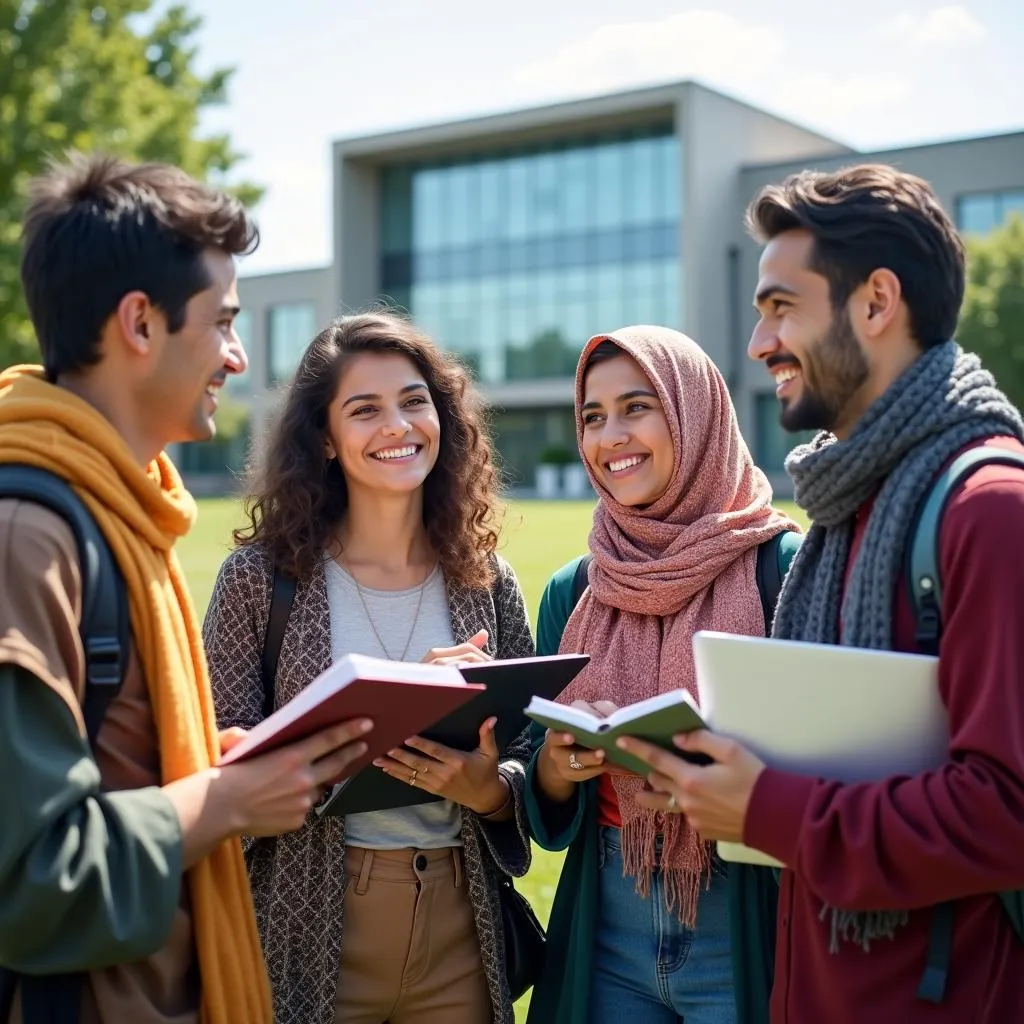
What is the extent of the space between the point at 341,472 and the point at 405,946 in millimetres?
1402

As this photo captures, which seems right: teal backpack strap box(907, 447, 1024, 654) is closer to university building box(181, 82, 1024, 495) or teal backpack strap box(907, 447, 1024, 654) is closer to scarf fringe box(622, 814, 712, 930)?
scarf fringe box(622, 814, 712, 930)

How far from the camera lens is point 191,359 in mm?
2322

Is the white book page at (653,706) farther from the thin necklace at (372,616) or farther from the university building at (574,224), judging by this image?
the university building at (574,224)

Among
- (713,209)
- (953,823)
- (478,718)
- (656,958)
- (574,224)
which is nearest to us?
(953,823)

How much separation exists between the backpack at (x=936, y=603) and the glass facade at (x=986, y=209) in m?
41.9

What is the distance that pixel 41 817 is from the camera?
1897 millimetres

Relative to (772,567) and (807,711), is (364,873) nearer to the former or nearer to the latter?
(772,567)

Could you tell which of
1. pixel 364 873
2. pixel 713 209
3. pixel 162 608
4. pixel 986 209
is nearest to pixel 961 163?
pixel 986 209

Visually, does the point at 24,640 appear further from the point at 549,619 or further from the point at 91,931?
the point at 549,619

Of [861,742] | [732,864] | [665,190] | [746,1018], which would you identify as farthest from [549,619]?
[665,190]

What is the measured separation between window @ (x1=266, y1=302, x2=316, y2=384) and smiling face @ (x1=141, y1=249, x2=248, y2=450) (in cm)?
5920

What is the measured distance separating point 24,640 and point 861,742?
1.41 metres

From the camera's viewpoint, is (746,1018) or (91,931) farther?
(746,1018)

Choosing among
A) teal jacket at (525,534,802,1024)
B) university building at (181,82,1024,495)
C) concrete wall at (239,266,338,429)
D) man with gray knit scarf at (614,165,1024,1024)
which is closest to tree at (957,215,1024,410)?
university building at (181,82,1024,495)
